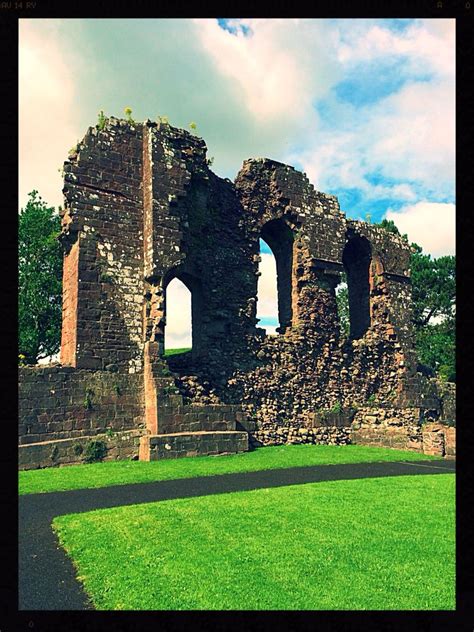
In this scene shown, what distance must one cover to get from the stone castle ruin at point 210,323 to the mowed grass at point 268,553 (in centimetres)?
594

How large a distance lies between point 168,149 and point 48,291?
1274cm

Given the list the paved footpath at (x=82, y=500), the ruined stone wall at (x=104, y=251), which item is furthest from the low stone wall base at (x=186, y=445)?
the paved footpath at (x=82, y=500)

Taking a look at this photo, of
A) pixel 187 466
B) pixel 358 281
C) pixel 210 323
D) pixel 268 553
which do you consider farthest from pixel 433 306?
pixel 268 553

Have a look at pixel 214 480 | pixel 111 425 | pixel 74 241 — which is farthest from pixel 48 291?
pixel 214 480

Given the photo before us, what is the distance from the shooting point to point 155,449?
13.2 meters

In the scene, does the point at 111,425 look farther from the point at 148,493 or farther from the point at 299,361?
the point at 299,361

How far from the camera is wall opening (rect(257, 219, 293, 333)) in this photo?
19.9 meters

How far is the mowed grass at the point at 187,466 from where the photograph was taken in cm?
1003

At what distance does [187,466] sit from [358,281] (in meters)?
13.7

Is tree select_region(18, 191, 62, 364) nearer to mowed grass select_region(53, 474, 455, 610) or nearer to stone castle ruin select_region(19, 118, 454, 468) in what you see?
stone castle ruin select_region(19, 118, 454, 468)

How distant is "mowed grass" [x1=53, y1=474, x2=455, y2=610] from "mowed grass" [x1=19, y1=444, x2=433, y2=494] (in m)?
2.54

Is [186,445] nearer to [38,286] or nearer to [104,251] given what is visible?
[104,251]

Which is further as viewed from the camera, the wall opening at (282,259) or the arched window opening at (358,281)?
the arched window opening at (358,281)

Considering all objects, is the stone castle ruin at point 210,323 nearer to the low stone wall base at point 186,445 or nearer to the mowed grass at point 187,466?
the low stone wall base at point 186,445
